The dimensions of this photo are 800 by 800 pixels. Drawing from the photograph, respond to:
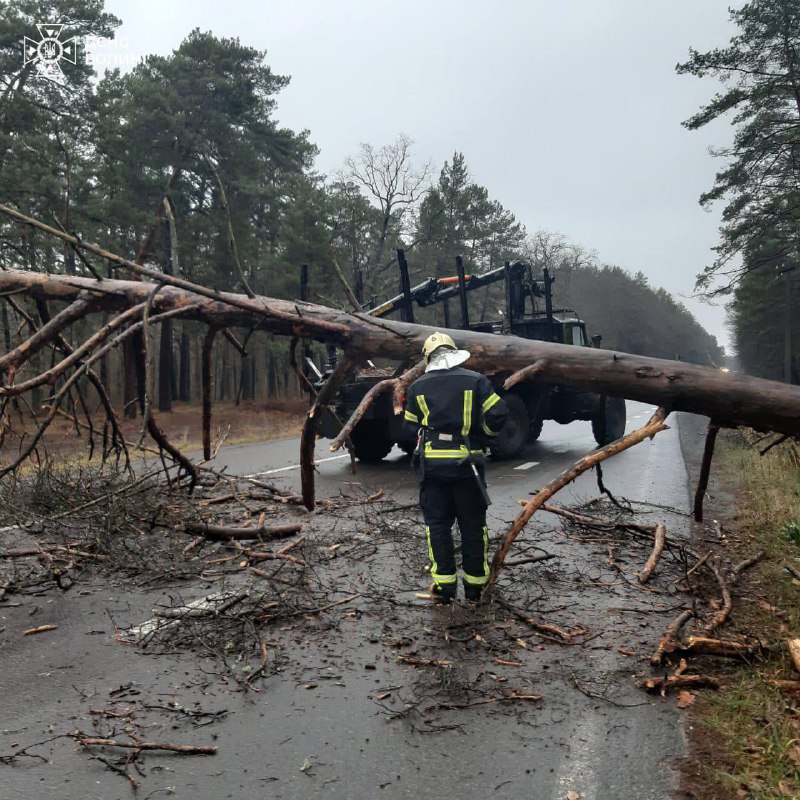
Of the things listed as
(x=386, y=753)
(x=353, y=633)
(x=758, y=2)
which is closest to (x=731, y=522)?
(x=353, y=633)

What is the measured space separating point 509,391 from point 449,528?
7.53m

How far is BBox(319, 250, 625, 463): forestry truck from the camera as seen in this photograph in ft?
37.6

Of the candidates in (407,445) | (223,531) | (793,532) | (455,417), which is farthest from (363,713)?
(407,445)

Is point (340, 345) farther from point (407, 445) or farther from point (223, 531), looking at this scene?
point (407, 445)

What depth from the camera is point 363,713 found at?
3.25 metres

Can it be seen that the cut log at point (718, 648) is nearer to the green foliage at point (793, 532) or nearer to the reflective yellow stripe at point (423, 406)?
the green foliage at point (793, 532)

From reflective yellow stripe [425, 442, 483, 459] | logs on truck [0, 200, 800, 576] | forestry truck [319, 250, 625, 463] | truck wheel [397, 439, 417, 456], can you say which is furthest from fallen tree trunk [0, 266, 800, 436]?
truck wheel [397, 439, 417, 456]

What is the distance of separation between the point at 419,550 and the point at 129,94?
77.0 ft

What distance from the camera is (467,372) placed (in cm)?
484

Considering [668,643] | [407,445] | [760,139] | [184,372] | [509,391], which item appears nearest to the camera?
[668,643]

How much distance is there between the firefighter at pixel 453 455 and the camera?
479cm

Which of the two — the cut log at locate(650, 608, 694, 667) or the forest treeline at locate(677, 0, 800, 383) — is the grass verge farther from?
the forest treeline at locate(677, 0, 800, 383)

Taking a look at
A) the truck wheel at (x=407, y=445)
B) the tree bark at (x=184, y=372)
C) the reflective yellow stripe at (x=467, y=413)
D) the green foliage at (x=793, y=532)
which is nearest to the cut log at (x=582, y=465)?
the reflective yellow stripe at (x=467, y=413)

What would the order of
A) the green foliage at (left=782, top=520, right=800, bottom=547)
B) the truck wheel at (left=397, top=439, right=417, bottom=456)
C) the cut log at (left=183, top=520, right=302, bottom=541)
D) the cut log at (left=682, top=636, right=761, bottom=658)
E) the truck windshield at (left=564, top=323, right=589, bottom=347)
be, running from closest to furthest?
the cut log at (left=682, top=636, right=761, bottom=658), the green foliage at (left=782, top=520, right=800, bottom=547), the cut log at (left=183, top=520, right=302, bottom=541), the truck wheel at (left=397, top=439, right=417, bottom=456), the truck windshield at (left=564, top=323, right=589, bottom=347)
